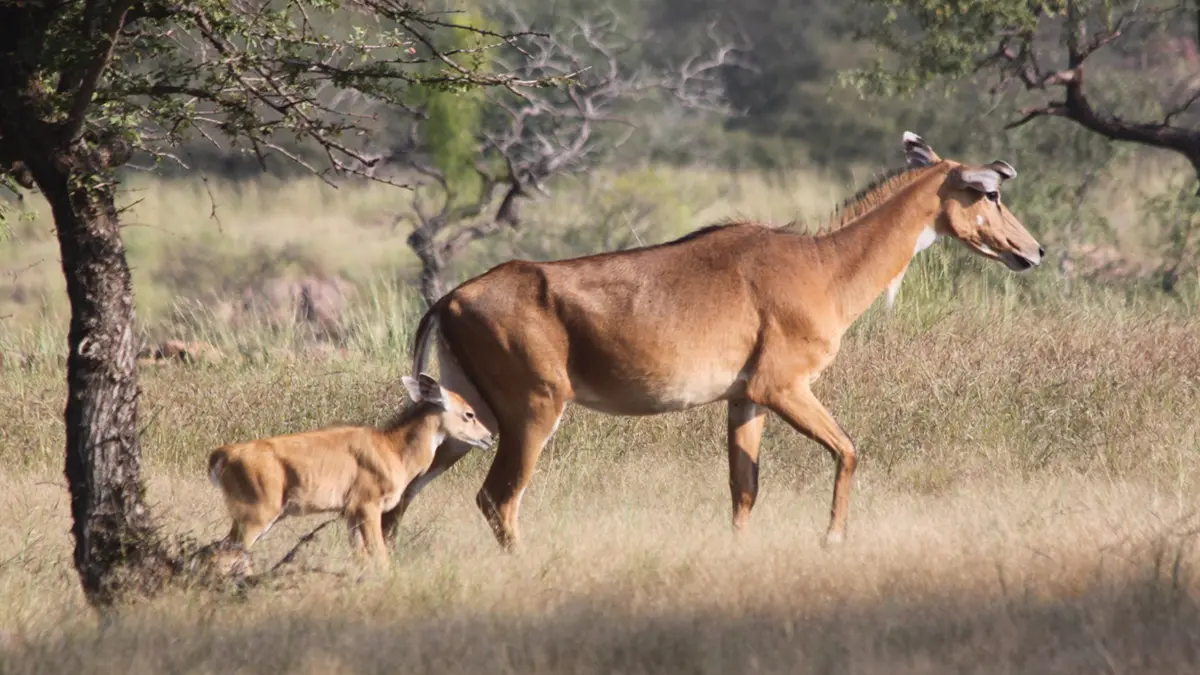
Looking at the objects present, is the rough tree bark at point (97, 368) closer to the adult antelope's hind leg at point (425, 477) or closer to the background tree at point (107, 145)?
the background tree at point (107, 145)

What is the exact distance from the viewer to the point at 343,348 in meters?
16.5

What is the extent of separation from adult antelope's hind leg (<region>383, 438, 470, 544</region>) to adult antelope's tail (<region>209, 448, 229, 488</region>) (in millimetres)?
1038

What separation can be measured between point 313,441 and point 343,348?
763 cm

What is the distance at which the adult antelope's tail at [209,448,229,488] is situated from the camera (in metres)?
8.62

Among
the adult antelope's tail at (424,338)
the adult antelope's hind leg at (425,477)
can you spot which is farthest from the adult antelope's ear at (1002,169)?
the adult antelope's hind leg at (425,477)

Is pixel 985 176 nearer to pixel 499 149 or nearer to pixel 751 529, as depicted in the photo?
pixel 751 529

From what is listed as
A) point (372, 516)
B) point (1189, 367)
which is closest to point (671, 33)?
point (1189, 367)

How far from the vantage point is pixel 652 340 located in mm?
9320

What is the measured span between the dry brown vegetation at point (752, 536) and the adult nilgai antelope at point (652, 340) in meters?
0.46

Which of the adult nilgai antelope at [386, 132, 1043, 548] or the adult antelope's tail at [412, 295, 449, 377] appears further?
the adult antelope's tail at [412, 295, 449, 377]

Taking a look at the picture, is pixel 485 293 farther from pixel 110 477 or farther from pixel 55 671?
pixel 55 671

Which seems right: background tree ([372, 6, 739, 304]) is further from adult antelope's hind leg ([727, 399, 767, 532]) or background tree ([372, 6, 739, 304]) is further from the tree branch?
the tree branch

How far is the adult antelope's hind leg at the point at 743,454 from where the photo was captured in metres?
9.59

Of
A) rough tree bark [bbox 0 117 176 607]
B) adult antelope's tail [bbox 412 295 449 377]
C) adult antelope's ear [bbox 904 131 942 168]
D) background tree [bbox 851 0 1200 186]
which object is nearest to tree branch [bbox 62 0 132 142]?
rough tree bark [bbox 0 117 176 607]
